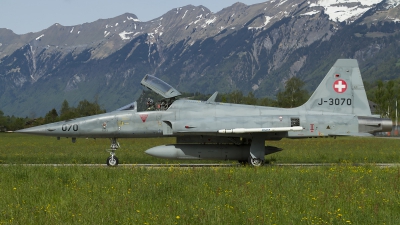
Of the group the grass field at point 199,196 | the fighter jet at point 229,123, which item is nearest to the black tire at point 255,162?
the fighter jet at point 229,123

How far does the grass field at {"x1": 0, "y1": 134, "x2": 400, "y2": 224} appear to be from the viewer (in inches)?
427

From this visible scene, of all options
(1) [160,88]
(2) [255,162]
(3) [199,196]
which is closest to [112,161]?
(1) [160,88]

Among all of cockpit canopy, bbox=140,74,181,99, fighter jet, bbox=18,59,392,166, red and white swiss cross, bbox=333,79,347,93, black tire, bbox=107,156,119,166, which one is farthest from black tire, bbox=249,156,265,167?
black tire, bbox=107,156,119,166

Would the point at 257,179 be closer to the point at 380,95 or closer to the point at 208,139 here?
the point at 208,139

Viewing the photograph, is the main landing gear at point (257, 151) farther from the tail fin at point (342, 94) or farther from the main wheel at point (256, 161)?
the tail fin at point (342, 94)

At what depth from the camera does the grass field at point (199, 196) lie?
10.8 metres

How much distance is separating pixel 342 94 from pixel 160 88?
6.93 meters

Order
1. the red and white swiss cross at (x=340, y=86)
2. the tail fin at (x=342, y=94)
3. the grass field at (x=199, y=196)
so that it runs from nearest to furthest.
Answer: the grass field at (x=199, y=196) → the tail fin at (x=342, y=94) → the red and white swiss cross at (x=340, y=86)

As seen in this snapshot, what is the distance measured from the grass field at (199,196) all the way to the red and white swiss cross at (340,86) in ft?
14.6

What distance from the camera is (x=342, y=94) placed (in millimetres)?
Result: 21672

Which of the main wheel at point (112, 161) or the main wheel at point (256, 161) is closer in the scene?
the main wheel at point (256, 161)

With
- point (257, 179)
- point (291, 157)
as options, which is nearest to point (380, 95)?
point (291, 157)

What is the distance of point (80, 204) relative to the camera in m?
12.0

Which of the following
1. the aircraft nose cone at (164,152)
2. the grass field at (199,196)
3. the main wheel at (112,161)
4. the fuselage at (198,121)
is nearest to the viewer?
the grass field at (199,196)
